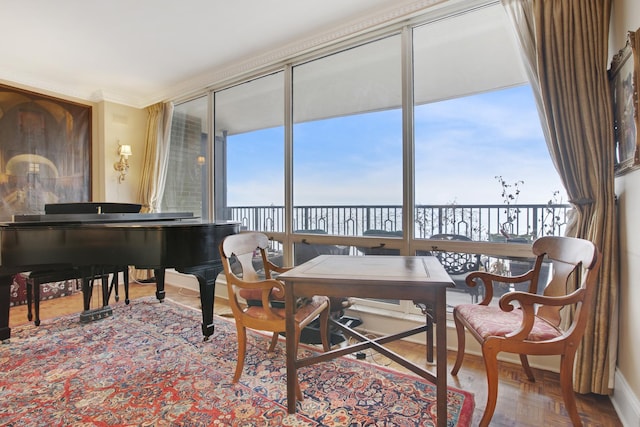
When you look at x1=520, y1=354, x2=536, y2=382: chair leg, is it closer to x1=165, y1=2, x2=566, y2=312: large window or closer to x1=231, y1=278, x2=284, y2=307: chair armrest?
x1=165, y1=2, x2=566, y2=312: large window

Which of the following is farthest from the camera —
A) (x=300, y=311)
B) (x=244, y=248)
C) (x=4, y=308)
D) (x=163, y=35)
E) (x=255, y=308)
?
(x=163, y=35)

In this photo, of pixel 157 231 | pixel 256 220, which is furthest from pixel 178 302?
pixel 157 231

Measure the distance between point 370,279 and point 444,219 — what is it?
1438mm

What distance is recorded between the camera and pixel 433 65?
2.79 metres

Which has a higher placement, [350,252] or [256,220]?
[256,220]

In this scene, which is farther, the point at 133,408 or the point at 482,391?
the point at 482,391

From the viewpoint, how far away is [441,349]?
146cm

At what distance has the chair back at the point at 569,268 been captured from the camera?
4.76 feet

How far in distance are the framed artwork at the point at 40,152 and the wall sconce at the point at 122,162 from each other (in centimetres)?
38

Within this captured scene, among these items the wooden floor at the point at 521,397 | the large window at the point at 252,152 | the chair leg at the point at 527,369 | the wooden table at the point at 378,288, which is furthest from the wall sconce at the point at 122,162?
the chair leg at the point at 527,369

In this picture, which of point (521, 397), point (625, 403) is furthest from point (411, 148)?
point (625, 403)

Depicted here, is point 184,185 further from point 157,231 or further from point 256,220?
point 157,231

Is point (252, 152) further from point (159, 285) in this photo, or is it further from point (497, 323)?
point (497, 323)

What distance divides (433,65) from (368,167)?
109 cm
